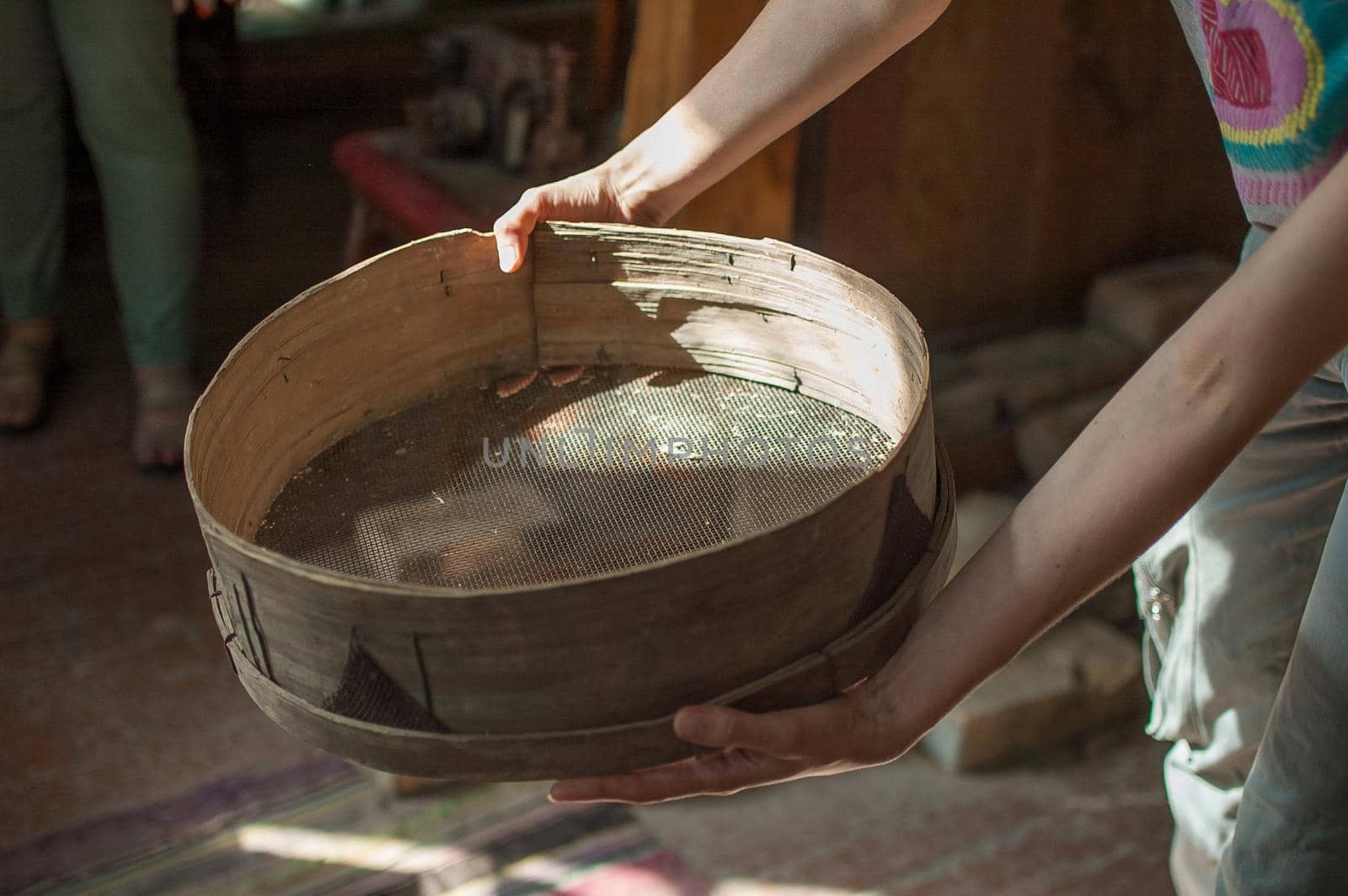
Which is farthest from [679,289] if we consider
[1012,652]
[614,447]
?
[1012,652]

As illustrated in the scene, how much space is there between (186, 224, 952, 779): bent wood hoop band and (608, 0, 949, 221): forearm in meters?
0.09

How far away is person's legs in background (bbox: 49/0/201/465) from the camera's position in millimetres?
2129

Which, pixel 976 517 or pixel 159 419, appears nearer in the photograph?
pixel 976 517

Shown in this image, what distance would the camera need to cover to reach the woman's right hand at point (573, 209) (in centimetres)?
100

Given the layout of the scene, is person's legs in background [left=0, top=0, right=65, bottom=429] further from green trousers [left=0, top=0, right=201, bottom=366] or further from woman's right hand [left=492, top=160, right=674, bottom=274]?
woman's right hand [left=492, top=160, right=674, bottom=274]

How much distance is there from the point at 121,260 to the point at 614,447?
1700 mm

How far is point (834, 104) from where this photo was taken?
2.11 meters

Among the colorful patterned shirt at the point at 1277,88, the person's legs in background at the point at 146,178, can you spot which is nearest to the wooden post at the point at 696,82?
the person's legs in background at the point at 146,178

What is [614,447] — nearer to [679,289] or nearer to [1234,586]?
[679,289]

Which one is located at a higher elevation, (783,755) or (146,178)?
(783,755)

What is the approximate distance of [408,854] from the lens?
1712 millimetres

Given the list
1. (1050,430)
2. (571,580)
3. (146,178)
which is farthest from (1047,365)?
(571,580)

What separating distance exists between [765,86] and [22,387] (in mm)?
2061

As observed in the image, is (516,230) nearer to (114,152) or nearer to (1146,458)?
(1146,458)
